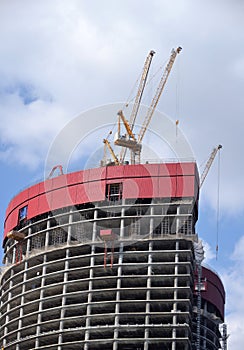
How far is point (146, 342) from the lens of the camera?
200 metres

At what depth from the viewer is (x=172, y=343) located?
198 meters

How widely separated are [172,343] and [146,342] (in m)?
5.53
